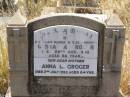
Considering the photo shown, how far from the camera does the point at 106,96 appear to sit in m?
3.72

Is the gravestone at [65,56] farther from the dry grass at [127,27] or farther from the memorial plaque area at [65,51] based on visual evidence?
the dry grass at [127,27]

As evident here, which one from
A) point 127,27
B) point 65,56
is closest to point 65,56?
point 65,56

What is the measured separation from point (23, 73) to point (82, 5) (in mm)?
3373

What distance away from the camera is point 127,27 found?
4.95m

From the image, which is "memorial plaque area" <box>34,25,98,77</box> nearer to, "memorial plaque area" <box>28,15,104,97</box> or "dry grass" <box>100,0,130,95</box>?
"memorial plaque area" <box>28,15,104,97</box>

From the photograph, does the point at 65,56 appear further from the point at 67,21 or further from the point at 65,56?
the point at 67,21

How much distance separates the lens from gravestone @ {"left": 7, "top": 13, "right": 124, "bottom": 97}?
11.5 feet

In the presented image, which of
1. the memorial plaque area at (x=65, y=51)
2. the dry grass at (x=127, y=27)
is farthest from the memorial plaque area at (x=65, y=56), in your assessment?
the dry grass at (x=127, y=27)

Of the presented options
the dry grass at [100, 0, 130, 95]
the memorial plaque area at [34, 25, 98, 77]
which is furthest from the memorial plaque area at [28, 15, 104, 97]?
the dry grass at [100, 0, 130, 95]

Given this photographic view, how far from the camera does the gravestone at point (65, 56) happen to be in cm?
350

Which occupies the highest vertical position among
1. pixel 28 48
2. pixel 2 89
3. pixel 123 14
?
pixel 123 14

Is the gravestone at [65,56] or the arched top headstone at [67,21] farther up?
the arched top headstone at [67,21]

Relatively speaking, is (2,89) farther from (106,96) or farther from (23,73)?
(106,96)

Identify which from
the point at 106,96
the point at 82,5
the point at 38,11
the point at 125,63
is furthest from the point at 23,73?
the point at 82,5
